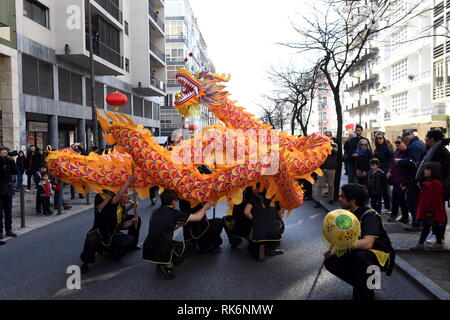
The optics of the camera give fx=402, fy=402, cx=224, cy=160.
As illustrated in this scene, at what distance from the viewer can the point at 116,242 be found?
213 inches

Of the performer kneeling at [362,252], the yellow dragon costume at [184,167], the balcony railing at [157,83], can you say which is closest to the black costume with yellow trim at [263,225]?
the yellow dragon costume at [184,167]

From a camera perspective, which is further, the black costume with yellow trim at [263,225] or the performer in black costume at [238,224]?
the performer in black costume at [238,224]

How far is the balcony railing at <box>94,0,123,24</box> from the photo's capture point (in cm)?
2191

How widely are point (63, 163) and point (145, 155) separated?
1.15 meters

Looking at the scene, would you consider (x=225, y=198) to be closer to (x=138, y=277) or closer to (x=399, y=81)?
(x=138, y=277)

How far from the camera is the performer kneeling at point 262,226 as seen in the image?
5570 mm

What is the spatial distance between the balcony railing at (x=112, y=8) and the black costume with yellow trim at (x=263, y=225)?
19.0 m

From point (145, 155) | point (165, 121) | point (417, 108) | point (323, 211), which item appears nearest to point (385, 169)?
point (323, 211)

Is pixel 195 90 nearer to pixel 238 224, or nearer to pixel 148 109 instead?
pixel 238 224

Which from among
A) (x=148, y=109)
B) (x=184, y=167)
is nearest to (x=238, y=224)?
(x=184, y=167)

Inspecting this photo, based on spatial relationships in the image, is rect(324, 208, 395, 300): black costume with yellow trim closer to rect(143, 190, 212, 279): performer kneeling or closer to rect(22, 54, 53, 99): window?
rect(143, 190, 212, 279): performer kneeling

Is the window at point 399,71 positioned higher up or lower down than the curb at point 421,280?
higher up

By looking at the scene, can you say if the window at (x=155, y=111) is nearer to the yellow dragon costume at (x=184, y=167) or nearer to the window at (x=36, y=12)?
the window at (x=36, y=12)

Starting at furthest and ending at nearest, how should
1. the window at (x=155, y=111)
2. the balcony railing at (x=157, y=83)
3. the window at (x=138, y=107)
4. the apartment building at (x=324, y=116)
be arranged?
the apartment building at (x=324, y=116)
the window at (x=155, y=111)
the balcony railing at (x=157, y=83)
the window at (x=138, y=107)
